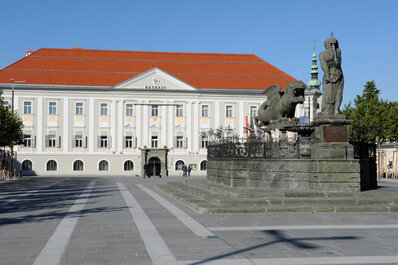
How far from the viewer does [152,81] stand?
6100 cm

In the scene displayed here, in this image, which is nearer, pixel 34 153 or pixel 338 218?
pixel 338 218

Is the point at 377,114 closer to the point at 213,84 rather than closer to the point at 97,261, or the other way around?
the point at 213,84

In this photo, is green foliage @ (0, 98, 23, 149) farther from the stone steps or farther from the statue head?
the statue head

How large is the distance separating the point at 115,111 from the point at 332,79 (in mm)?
46483

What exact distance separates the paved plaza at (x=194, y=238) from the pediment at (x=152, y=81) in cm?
4673

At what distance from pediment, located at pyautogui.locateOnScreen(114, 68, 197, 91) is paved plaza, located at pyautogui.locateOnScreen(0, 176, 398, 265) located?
153 ft

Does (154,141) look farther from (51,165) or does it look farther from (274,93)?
(274,93)

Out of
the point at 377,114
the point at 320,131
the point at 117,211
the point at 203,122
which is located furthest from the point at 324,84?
the point at 203,122

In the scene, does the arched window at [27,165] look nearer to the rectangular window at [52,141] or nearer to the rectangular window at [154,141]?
the rectangular window at [52,141]

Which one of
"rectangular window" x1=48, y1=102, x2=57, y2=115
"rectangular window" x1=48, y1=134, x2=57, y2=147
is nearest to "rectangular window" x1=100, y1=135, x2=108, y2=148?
"rectangular window" x1=48, y1=134, x2=57, y2=147

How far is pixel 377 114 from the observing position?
51.4 meters

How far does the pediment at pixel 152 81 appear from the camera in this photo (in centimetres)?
6069

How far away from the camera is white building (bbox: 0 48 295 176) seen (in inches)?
2329

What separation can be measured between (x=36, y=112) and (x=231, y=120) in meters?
24.6
